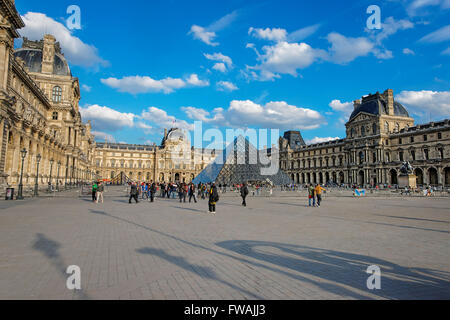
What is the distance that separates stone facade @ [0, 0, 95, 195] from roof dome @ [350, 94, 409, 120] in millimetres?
58588

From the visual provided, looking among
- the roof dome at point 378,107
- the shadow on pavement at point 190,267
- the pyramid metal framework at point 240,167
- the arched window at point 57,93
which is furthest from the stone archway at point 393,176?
the shadow on pavement at point 190,267

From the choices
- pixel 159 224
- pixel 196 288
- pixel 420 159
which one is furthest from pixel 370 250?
pixel 420 159

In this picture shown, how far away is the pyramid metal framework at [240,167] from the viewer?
4197 centimetres

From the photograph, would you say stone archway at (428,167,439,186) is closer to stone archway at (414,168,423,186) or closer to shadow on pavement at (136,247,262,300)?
stone archway at (414,168,423,186)

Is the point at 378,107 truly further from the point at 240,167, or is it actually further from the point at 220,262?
the point at 220,262

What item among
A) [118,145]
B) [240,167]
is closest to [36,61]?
[240,167]

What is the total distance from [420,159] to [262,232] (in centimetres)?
5801

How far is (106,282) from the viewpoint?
3572 mm

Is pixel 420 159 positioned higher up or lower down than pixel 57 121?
lower down

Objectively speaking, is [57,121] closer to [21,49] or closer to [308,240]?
[21,49]

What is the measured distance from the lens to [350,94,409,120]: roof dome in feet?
201

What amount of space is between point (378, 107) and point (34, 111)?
61993mm

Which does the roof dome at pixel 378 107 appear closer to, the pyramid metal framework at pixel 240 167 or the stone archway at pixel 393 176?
the stone archway at pixel 393 176

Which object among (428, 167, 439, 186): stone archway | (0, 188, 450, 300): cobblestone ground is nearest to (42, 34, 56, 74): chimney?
(0, 188, 450, 300): cobblestone ground
